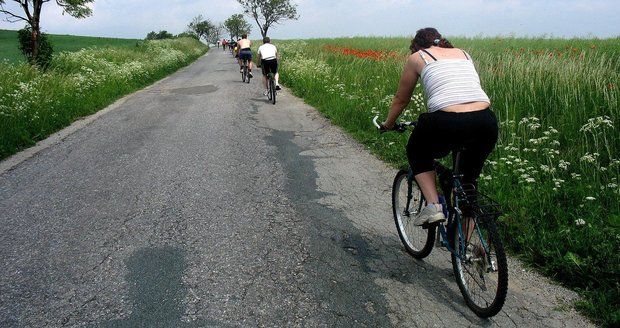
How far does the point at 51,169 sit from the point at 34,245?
2.85 meters

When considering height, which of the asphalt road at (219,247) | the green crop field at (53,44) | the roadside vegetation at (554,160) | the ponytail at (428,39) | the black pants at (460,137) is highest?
the green crop field at (53,44)

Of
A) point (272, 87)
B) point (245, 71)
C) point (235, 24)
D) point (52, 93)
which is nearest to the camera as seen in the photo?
point (52, 93)

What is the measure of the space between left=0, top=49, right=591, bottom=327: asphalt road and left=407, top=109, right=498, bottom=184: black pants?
1.06 m

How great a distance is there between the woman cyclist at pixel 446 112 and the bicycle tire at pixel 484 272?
0.30 meters

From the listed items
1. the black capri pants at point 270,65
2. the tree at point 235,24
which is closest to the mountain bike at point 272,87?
the black capri pants at point 270,65

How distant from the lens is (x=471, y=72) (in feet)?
9.59

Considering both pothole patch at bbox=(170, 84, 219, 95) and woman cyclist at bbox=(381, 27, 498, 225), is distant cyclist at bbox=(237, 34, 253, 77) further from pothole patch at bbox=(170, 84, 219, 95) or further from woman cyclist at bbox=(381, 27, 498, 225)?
woman cyclist at bbox=(381, 27, 498, 225)

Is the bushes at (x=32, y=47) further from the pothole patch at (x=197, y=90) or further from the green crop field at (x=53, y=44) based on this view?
the green crop field at (x=53, y=44)

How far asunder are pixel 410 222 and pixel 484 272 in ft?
3.80

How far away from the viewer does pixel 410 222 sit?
13.2 ft

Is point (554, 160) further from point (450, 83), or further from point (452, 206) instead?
point (450, 83)

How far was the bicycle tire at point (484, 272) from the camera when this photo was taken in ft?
8.60

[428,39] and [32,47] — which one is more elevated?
[32,47]

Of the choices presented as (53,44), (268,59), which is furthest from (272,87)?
(53,44)
